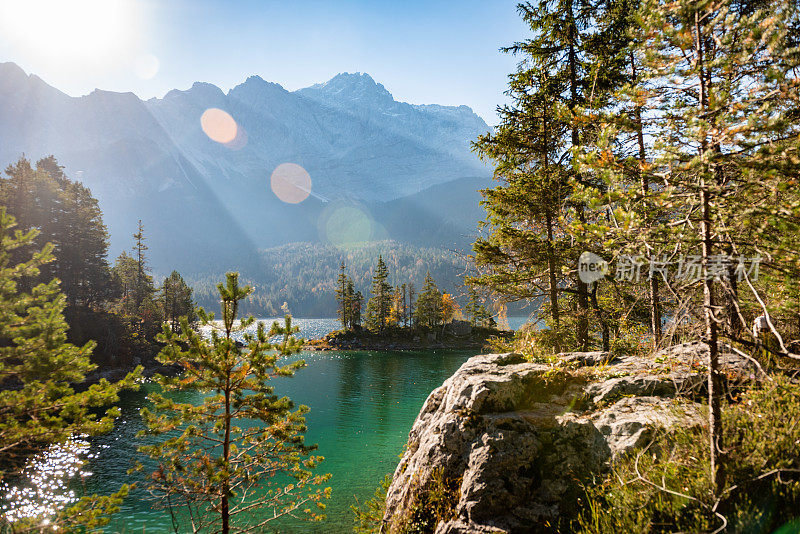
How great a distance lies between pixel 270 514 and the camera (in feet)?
43.2

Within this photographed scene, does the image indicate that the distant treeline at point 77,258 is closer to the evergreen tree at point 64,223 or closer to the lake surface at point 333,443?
the evergreen tree at point 64,223

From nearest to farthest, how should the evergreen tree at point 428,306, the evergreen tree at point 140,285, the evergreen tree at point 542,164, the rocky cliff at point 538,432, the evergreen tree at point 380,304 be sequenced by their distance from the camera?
1. the rocky cliff at point 538,432
2. the evergreen tree at point 542,164
3. the evergreen tree at point 140,285
4. the evergreen tree at point 428,306
5. the evergreen tree at point 380,304

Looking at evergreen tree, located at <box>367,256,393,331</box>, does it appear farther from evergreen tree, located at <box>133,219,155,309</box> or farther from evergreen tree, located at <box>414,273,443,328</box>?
evergreen tree, located at <box>133,219,155,309</box>

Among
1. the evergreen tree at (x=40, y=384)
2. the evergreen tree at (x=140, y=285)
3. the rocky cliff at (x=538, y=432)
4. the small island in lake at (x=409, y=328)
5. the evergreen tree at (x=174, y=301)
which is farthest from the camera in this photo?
the small island in lake at (x=409, y=328)

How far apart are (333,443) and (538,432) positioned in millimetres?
17295

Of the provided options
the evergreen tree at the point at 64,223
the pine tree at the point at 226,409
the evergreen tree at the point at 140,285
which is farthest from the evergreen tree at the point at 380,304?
the pine tree at the point at 226,409

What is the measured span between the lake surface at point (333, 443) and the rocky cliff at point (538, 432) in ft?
20.4

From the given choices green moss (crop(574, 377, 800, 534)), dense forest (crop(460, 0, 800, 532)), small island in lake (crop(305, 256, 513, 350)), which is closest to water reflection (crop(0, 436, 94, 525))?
green moss (crop(574, 377, 800, 534))

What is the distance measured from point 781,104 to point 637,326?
10992mm

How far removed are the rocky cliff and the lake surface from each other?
6.21 metres

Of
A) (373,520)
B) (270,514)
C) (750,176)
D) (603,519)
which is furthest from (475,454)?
(270,514)

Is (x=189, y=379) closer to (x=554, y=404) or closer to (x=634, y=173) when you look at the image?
(x=554, y=404)

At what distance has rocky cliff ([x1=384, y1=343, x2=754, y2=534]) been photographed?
17.0ft

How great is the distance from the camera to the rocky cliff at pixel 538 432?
5.19 meters
